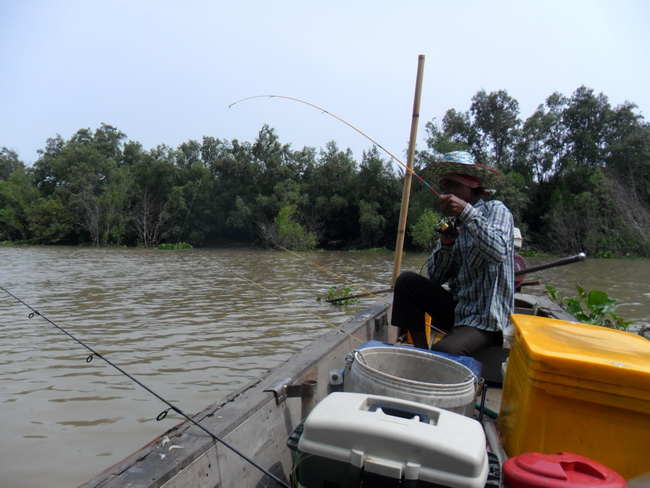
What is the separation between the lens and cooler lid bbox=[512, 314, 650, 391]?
1.48m

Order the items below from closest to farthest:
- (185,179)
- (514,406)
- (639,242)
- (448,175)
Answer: (514,406) → (448,175) → (639,242) → (185,179)

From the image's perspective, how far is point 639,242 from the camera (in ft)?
85.7

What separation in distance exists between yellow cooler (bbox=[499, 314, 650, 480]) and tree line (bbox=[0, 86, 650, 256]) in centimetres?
2837

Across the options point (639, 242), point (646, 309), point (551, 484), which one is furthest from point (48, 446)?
point (639, 242)

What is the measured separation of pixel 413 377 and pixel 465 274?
81 centimetres

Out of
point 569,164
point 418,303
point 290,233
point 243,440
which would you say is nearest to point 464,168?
point 418,303

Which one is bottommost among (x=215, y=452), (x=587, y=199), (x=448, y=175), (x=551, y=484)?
(x=215, y=452)

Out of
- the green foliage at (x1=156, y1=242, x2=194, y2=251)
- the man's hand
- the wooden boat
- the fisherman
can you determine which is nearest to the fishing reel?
the fisherman

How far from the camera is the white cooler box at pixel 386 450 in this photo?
1.16 meters

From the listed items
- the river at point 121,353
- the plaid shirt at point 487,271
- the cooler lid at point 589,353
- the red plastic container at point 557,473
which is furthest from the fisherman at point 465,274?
the river at point 121,353

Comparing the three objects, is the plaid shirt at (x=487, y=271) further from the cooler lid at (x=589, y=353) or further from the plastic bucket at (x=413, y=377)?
the plastic bucket at (x=413, y=377)

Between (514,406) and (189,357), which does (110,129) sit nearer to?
(189,357)

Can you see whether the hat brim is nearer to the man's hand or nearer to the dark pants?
the man's hand

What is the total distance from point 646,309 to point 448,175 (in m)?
8.77
